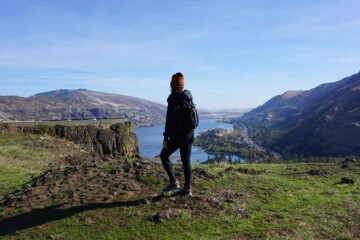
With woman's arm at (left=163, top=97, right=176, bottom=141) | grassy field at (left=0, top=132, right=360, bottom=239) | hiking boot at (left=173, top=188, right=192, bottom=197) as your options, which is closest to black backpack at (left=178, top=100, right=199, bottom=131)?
woman's arm at (left=163, top=97, right=176, bottom=141)

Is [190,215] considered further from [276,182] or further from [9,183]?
[9,183]

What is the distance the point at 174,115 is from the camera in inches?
440

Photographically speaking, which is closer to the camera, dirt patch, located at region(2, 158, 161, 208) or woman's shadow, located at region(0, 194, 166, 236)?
woman's shadow, located at region(0, 194, 166, 236)

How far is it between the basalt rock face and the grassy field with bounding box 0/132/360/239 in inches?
952

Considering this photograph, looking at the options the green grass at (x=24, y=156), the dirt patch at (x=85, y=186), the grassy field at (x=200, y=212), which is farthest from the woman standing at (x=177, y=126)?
the green grass at (x=24, y=156)

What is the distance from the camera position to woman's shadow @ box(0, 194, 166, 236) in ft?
34.4

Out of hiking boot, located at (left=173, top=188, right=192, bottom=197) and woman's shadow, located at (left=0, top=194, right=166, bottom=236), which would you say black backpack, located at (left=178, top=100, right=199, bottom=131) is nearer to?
hiking boot, located at (left=173, top=188, right=192, bottom=197)

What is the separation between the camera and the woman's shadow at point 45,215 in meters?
10.5

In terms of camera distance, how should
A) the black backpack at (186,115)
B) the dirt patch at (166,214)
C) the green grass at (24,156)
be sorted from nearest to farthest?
1. the dirt patch at (166,214)
2. the black backpack at (186,115)
3. the green grass at (24,156)

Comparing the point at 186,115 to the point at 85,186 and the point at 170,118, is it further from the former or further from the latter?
the point at 85,186

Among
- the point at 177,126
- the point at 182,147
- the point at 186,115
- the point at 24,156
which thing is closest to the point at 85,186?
the point at 182,147

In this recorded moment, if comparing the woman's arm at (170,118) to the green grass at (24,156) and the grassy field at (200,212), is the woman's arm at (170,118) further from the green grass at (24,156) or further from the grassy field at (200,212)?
the green grass at (24,156)

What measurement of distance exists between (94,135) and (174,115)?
3097cm

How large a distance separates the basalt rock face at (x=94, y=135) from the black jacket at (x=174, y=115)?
27630mm
